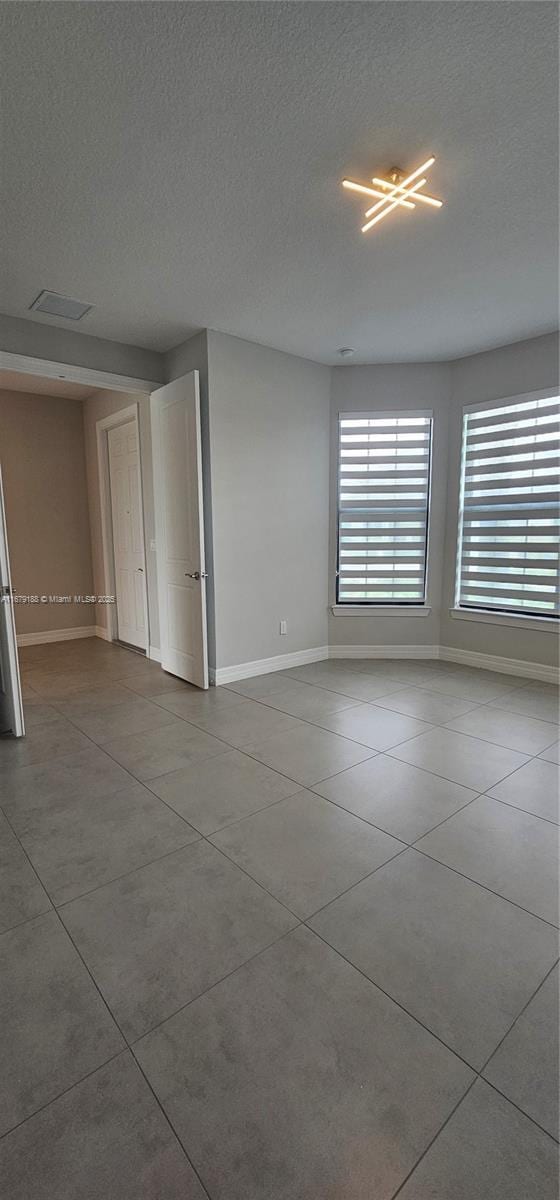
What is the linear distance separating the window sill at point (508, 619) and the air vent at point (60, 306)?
3.99 meters

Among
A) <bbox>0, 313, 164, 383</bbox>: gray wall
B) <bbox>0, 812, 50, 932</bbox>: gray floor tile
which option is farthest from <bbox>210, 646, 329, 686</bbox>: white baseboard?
<bbox>0, 313, 164, 383</bbox>: gray wall

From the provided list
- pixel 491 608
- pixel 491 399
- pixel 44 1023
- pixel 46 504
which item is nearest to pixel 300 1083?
pixel 44 1023

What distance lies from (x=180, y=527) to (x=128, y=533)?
168 centimetres

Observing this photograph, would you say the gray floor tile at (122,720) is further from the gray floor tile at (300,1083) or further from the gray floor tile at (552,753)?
the gray floor tile at (552,753)

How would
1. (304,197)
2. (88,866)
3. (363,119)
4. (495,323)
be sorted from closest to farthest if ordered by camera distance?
(363,119) < (88,866) < (304,197) < (495,323)

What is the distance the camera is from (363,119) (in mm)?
1854

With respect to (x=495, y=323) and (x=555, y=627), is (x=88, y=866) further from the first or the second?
(x=495, y=323)

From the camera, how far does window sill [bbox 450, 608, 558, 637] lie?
4.21 m

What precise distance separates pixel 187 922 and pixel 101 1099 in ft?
1.77

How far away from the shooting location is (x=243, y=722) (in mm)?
3414

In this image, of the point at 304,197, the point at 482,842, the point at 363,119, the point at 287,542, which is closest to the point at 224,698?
the point at 287,542

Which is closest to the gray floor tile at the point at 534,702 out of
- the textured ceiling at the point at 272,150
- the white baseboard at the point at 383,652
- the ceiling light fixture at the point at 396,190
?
the white baseboard at the point at 383,652

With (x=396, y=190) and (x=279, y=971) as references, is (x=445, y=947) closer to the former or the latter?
(x=279, y=971)

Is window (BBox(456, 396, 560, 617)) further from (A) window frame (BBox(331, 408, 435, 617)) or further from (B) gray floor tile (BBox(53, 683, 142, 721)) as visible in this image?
(B) gray floor tile (BBox(53, 683, 142, 721))
